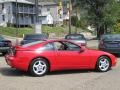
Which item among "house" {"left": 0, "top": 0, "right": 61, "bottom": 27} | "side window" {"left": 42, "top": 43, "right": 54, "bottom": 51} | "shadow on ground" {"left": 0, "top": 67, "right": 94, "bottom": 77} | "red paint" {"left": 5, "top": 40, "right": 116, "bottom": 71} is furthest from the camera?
"house" {"left": 0, "top": 0, "right": 61, "bottom": 27}

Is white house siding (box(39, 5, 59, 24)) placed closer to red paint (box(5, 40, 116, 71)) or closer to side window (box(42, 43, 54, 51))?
red paint (box(5, 40, 116, 71))

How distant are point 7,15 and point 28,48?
237 ft

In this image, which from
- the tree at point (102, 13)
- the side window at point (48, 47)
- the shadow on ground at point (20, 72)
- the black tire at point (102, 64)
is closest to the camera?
the side window at point (48, 47)

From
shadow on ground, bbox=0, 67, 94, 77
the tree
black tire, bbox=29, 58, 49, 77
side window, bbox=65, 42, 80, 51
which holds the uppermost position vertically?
the tree

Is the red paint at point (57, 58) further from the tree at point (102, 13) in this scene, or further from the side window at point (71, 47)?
the tree at point (102, 13)

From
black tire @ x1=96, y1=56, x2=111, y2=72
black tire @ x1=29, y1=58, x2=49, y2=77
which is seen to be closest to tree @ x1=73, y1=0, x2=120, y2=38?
black tire @ x1=96, y1=56, x2=111, y2=72

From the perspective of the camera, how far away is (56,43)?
13.9 metres

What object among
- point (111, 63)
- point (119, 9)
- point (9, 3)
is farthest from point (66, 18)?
point (111, 63)

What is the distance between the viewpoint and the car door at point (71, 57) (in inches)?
538

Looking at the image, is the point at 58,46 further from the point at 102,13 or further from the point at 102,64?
the point at 102,13

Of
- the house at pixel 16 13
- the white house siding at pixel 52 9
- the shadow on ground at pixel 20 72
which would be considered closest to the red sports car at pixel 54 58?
the shadow on ground at pixel 20 72

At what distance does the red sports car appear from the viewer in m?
13.2

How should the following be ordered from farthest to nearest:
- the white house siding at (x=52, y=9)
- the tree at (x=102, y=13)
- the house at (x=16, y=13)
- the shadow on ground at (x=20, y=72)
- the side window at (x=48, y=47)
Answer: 1. the white house siding at (x=52, y=9)
2. the house at (x=16, y=13)
3. the tree at (x=102, y=13)
4. the shadow on ground at (x=20, y=72)
5. the side window at (x=48, y=47)

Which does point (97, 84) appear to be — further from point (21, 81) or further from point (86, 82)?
point (21, 81)
